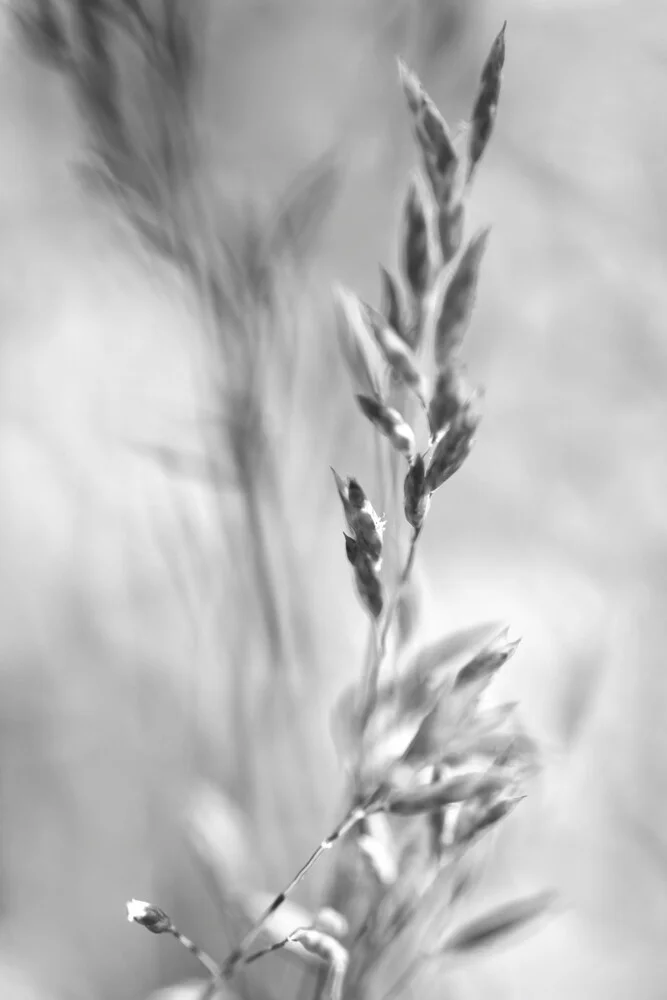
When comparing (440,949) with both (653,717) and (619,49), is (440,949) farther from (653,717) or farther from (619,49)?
(619,49)

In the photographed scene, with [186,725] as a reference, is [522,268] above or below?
above

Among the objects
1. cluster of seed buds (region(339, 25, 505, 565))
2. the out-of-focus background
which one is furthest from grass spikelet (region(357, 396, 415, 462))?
the out-of-focus background

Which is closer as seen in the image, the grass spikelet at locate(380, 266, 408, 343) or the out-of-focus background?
the grass spikelet at locate(380, 266, 408, 343)

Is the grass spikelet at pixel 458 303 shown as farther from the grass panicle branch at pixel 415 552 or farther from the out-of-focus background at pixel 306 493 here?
the out-of-focus background at pixel 306 493

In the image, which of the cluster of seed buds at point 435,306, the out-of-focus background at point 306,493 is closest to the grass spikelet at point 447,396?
the cluster of seed buds at point 435,306

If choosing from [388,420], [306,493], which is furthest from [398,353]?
[306,493]


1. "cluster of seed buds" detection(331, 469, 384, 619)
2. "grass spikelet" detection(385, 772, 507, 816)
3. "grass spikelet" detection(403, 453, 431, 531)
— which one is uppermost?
"grass spikelet" detection(403, 453, 431, 531)

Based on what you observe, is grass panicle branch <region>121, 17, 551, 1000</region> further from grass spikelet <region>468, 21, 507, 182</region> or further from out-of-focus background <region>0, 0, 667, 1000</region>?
out-of-focus background <region>0, 0, 667, 1000</region>

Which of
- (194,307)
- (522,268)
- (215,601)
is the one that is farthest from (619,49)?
(215,601)
